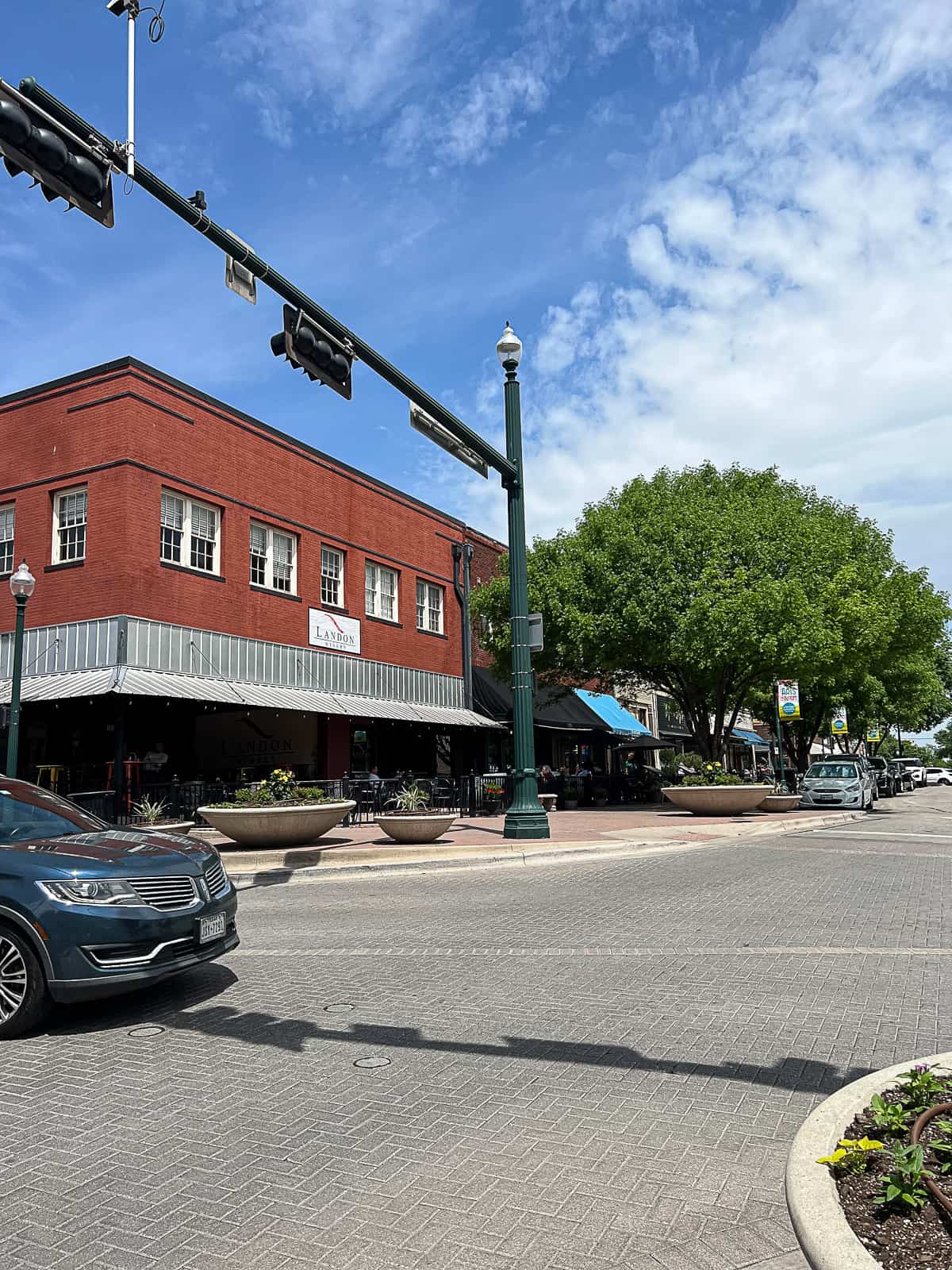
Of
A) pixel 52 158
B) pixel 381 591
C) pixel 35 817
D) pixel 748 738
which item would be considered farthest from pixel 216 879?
pixel 748 738

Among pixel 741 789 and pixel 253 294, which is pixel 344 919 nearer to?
pixel 253 294

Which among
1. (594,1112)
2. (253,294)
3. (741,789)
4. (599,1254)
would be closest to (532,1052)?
(594,1112)

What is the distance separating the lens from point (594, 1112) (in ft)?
14.6

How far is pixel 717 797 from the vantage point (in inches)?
934

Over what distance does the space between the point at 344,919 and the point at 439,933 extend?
140 cm

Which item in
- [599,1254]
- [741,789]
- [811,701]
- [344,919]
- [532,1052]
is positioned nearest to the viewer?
[599,1254]

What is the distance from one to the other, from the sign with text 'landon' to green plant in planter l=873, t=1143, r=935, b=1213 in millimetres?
22927

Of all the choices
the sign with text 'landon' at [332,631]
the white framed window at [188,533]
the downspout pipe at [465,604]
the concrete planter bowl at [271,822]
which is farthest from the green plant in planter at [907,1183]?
the downspout pipe at [465,604]

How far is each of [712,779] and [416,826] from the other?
36.0ft

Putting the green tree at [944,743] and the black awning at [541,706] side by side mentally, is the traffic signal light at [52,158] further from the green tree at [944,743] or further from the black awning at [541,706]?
the green tree at [944,743]

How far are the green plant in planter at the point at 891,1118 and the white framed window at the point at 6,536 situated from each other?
71.9ft

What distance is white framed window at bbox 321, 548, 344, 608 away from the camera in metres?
26.6

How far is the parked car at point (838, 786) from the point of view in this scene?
29.0 meters

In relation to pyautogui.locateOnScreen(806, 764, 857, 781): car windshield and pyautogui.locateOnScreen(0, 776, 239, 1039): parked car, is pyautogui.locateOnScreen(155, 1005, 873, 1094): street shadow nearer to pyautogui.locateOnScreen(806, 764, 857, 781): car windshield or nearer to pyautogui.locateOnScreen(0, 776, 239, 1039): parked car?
pyautogui.locateOnScreen(0, 776, 239, 1039): parked car
